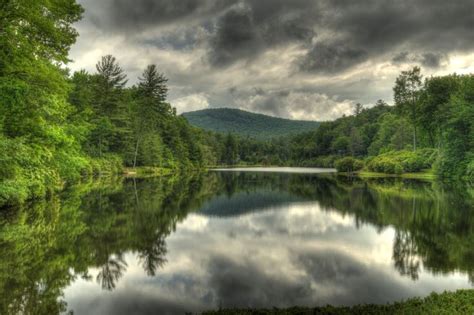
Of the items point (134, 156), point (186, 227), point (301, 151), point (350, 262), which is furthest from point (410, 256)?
point (301, 151)

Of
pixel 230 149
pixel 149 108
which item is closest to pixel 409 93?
pixel 149 108

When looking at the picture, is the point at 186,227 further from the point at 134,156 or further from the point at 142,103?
the point at 142,103

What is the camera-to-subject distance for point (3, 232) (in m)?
14.4

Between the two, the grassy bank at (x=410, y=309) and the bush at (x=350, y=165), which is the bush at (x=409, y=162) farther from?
the grassy bank at (x=410, y=309)

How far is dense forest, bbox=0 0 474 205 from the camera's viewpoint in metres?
16.6

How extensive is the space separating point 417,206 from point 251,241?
14.1 m

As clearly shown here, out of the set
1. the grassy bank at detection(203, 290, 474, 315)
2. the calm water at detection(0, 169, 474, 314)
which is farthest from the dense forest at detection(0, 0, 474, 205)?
the grassy bank at detection(203, 290, 474, 315)

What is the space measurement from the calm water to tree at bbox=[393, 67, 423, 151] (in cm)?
5462

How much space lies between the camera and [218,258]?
39.9 feet

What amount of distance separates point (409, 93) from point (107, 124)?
57046 mm

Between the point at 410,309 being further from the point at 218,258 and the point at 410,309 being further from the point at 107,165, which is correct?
the point at 107,165

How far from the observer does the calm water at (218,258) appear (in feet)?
28.0

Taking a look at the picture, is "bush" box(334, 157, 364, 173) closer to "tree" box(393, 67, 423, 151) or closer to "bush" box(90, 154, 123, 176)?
"tree" box(393, 67, 423, 151)

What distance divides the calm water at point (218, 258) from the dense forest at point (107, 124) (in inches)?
173
